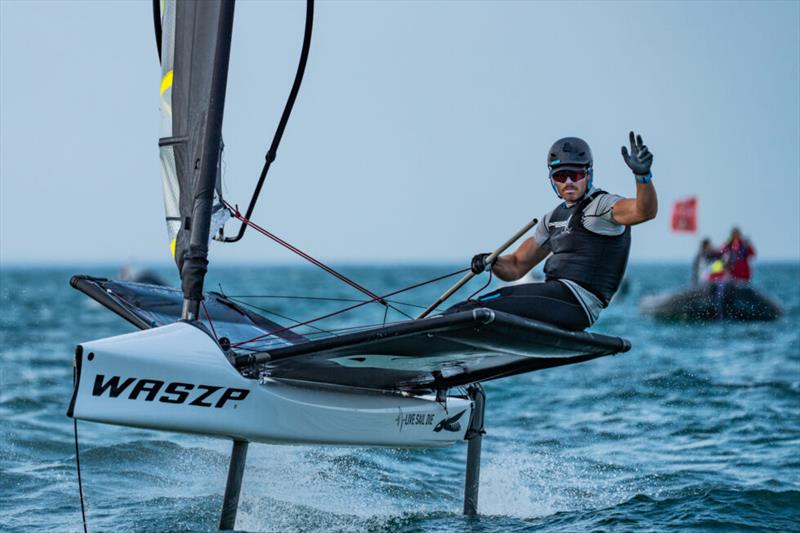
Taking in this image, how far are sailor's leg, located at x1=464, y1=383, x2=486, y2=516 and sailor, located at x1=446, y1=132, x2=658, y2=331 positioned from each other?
4.14ft

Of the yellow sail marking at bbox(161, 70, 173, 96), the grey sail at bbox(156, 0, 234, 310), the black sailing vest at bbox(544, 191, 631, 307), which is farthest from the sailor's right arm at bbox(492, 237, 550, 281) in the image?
the yellow sail marking at bbox(161, 70, 173, 96)

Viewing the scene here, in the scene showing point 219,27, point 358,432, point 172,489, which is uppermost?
point 219,27

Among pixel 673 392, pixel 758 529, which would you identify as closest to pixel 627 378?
Result: pixel 673 392

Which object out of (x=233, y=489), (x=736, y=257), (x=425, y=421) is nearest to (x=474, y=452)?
(x=425, y=421)

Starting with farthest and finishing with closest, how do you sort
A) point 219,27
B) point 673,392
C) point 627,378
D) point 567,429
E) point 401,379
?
point 627,378
point 673,392
point 567,429
point 401,379
point 219,27

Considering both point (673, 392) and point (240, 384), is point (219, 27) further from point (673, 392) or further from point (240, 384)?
point (673, 392)

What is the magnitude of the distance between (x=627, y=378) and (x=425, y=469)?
5.25 metres

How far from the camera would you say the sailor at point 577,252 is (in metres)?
4.90

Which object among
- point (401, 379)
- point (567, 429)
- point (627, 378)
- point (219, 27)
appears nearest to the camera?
point (219, 27)

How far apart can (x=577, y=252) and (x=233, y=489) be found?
2070mm

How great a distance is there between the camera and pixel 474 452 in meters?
6.11

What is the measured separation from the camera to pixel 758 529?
5379 millimetres

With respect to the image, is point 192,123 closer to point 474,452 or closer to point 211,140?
point 211,140

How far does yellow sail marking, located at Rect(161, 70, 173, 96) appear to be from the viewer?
18.6 ft
